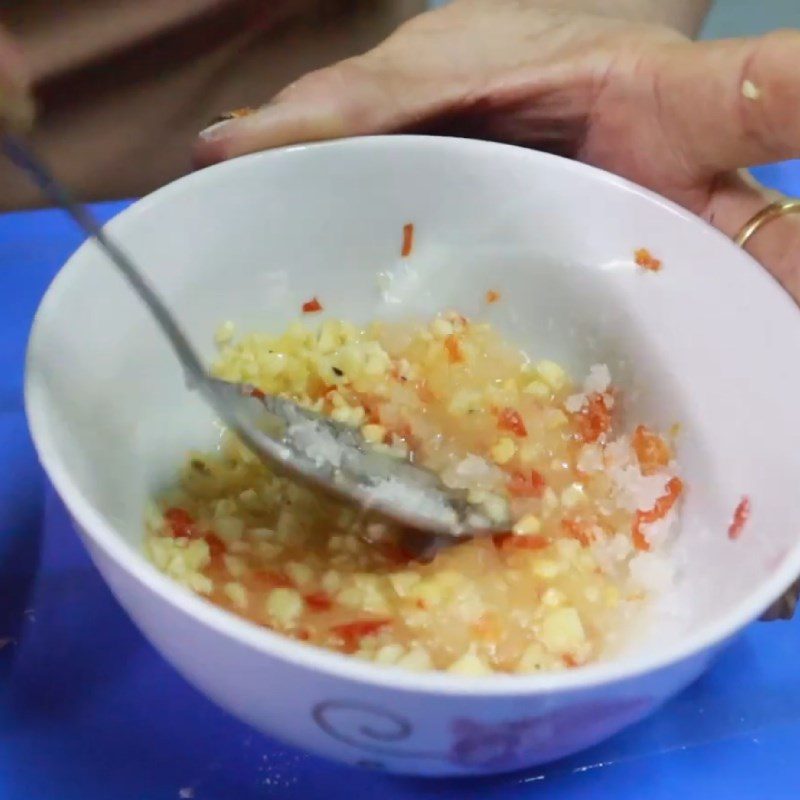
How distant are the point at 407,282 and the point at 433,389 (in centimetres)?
11

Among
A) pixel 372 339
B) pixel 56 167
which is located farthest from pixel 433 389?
pixel 56 167

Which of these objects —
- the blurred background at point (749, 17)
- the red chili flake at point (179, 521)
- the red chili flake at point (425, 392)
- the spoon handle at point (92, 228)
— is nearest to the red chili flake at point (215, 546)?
the red chili flake at point (179, 521)

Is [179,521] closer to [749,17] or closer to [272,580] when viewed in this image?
[272,580]

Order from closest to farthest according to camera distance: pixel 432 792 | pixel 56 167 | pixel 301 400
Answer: pixel 432 792, pixel 301 400, pixel 56 167

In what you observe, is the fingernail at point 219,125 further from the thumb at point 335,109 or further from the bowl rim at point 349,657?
the bowl rim at point 349,657

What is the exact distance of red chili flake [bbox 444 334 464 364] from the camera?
917mm

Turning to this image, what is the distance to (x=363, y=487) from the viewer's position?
2.35 ft

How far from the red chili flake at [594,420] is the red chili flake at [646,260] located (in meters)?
0.12

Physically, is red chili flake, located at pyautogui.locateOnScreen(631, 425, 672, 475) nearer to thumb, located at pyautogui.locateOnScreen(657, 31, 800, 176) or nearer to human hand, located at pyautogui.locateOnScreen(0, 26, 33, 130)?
thumb, located at pyautogui.locateOnScreen(657, 31, 800, 176)

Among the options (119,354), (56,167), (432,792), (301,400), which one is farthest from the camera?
(56,167)

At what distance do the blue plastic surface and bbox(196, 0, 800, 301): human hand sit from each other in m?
0.33

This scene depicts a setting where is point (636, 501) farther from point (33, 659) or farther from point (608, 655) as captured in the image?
point (33, 659)

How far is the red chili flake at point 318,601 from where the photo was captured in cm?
71

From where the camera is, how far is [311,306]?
0.92 meters
